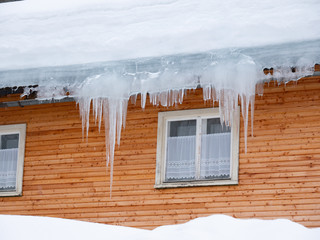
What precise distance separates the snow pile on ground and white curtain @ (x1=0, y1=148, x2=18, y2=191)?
359 cm

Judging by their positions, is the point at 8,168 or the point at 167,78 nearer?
the point at 167,78

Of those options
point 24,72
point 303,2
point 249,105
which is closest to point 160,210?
point 249,105

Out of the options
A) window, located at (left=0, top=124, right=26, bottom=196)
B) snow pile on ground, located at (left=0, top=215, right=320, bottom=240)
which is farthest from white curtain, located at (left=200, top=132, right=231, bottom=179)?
window, located at (left=0, top=124, right=26, bottom=196)

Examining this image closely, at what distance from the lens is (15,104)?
15281mm

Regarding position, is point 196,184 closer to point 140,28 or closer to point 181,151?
point 181,151

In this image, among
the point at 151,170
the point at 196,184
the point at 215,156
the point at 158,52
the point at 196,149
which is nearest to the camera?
the point at 158,52

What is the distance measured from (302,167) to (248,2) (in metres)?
2.95

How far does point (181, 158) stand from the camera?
1451cm

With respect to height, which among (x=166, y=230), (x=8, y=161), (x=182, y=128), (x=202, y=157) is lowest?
(x=166, y=230)

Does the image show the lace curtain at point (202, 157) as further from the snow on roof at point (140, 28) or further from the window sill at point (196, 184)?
the snow on roof at point (140, 28)

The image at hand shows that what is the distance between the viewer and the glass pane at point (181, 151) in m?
14.4

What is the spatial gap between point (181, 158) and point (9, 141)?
3437 millimetres

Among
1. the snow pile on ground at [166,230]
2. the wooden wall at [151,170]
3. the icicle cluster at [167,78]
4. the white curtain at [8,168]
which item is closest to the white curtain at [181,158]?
the wooden wall at [151,170]

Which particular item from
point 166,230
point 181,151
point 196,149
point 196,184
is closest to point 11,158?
point 181,151
